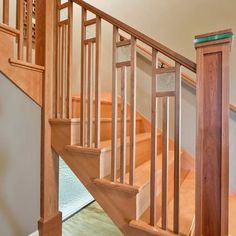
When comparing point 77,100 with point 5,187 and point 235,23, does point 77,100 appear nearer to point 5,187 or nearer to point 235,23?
point 5,187

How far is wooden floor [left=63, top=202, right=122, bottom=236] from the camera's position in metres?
2.02

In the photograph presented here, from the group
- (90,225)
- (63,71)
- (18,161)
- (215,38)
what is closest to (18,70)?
(63,71)

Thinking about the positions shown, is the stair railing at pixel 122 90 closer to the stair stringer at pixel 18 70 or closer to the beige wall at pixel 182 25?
the stair stringer at pixel 18 70

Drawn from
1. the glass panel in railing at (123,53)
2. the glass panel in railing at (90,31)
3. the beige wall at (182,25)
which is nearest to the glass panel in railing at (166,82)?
the glass panel in railing at (123,53)

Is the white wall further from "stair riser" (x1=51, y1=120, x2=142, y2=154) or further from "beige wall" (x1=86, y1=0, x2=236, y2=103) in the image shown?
"beige wall" (x1=86, y1=0, x2=236, y2=103)

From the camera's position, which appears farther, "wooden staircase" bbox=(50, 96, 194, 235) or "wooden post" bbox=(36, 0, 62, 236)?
"wooden post" bbox=(36, 0, 62, 236)

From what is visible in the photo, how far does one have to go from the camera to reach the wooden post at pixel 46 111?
1702 mm

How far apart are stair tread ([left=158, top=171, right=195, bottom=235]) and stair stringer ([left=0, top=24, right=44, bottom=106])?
125 cm

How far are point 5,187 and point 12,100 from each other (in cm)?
62

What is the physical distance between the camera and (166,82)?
4.04 ft

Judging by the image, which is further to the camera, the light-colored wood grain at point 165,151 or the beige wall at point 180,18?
Result: the beige wall at point 180,18

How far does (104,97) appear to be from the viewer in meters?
2.80

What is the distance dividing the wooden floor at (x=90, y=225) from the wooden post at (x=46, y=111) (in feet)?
1.01

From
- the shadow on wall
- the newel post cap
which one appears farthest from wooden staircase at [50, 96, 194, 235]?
the newel post cap
